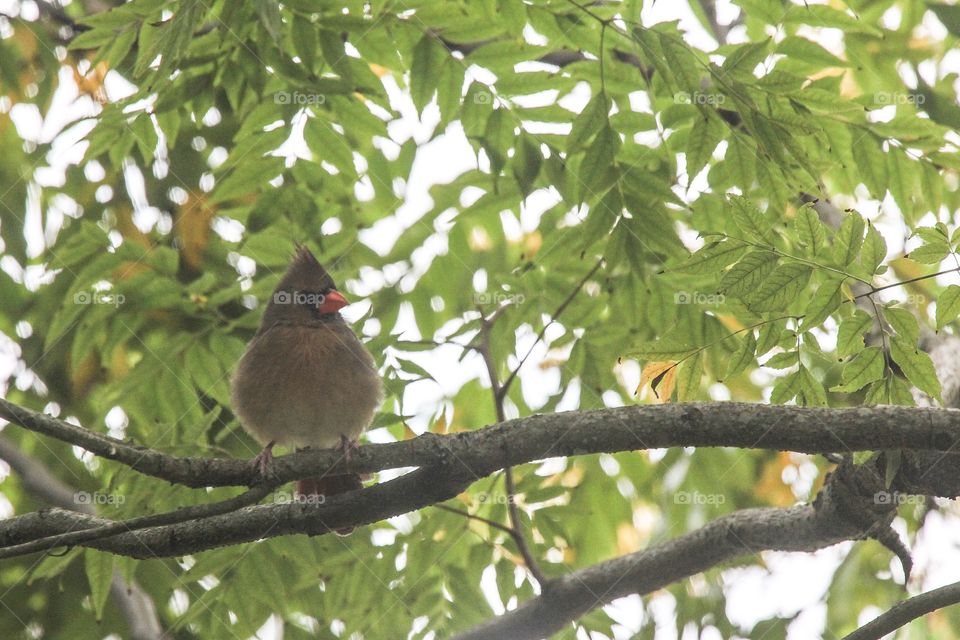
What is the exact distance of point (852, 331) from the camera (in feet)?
8.55

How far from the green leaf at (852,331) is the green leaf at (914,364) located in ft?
0.26

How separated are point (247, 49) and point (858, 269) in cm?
231

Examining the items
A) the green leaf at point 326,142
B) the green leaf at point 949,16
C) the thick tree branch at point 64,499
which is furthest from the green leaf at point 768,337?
the thick tree branch at point 64,499

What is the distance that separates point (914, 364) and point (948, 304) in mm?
196

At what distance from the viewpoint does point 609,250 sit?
3.51m

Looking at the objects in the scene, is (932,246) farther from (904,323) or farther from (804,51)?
(804,51)

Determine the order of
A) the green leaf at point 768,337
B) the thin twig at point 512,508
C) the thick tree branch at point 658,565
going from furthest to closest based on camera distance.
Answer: the thin twig at point 512,508, the thick tree branch at point 658,565, the green leaf at point 768,337

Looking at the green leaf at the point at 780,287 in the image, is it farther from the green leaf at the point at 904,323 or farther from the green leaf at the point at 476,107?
the green leaf at the point at 476,107

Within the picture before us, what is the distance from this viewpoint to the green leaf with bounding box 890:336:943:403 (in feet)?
8.50

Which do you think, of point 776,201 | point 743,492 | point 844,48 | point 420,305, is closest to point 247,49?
point 420,305

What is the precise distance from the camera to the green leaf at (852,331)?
259 centimetres

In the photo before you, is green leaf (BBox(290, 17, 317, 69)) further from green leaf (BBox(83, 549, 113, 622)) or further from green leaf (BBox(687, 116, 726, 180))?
green leaf (BBox(83, 549, 113, 622))

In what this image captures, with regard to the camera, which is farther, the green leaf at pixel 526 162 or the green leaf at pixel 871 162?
the green leaf at pixel 871 162

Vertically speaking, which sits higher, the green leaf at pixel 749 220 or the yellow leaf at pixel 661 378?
the green leaf at pixel 749 220
